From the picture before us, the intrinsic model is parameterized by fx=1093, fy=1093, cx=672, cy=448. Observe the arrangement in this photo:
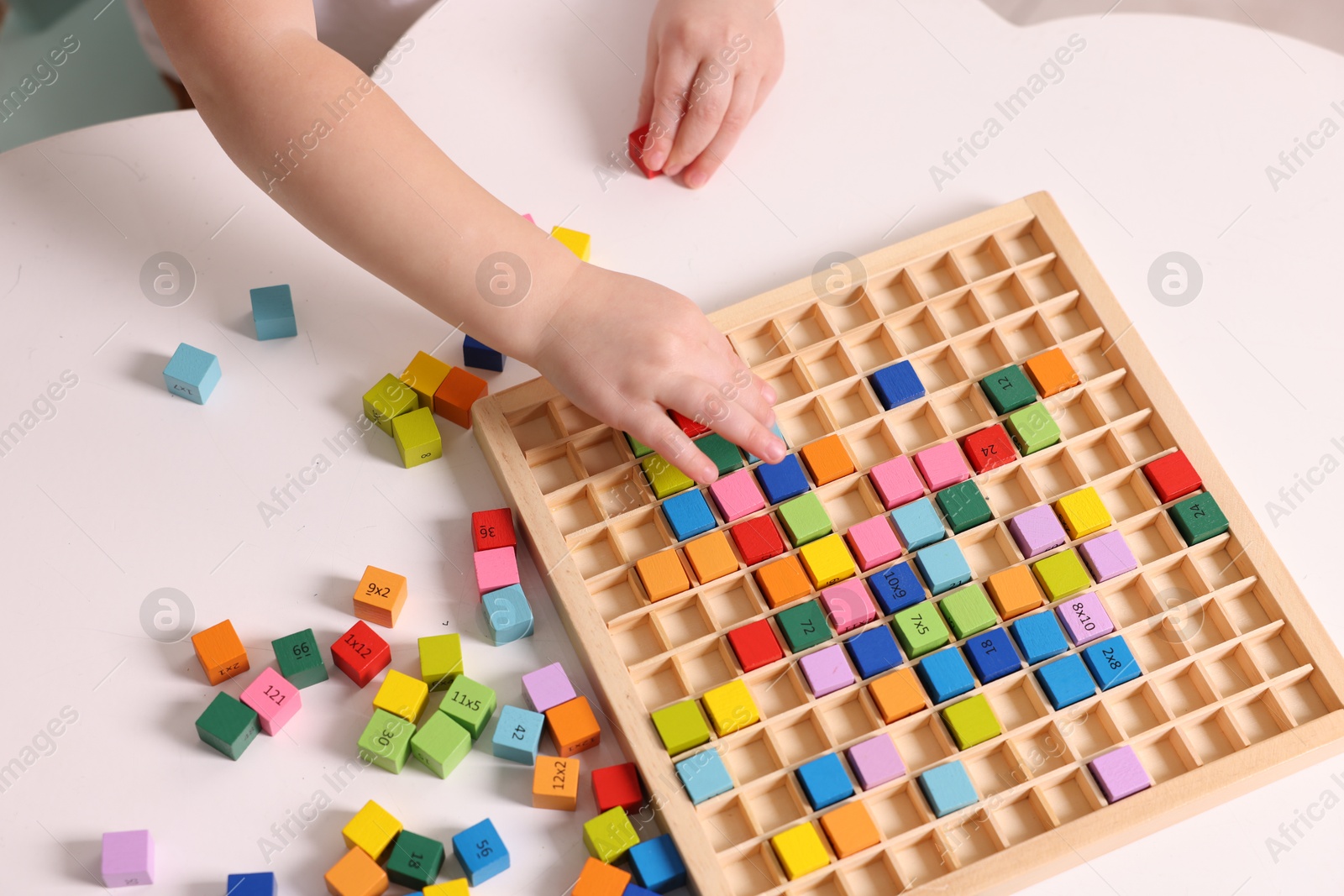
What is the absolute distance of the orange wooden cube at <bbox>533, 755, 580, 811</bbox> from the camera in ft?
2.79

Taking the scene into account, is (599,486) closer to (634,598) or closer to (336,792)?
(634,598)

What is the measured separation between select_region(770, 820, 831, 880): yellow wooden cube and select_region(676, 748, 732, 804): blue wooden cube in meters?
0.05

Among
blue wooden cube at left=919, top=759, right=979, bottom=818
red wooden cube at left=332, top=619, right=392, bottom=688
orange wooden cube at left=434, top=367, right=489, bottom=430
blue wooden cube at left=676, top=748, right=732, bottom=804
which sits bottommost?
blue wooden cube at left=919, top=759, right=979, bottom=818

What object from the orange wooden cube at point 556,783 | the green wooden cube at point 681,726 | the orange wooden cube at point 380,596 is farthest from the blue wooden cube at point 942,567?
the orange wooden cube at point 380,596

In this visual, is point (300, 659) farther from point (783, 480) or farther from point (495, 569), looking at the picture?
point (783, 480)

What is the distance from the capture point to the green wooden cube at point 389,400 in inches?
38.5

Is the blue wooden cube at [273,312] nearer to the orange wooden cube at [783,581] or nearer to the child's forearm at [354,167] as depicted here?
the child's forearm at [354,167]

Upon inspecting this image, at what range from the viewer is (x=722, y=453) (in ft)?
3.11

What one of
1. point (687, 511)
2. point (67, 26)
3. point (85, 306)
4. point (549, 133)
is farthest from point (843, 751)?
point (67, 26)

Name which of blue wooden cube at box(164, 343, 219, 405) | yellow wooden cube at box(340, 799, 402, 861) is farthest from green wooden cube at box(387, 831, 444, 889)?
blue wooden cube at box(164, 343, 219, 405)

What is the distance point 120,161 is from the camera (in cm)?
110

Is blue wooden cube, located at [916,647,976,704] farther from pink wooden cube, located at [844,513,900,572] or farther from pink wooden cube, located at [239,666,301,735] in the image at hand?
pink wooden cube, located at [239,666,301,735]

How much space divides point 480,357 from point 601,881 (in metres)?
0.47

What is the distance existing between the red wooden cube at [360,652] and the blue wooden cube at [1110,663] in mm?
573
